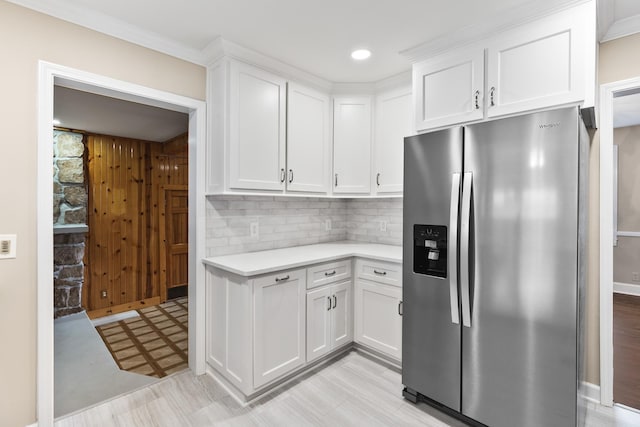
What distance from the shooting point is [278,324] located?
224 centimetres

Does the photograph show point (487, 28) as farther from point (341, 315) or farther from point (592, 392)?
A: point (592, 392)

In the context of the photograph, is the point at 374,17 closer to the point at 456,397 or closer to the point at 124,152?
the point at 456,397

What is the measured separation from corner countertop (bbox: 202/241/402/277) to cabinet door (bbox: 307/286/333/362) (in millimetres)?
276

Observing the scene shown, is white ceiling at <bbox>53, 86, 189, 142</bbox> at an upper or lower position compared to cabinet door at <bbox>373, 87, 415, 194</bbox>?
upper

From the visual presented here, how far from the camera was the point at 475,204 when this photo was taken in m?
1.79

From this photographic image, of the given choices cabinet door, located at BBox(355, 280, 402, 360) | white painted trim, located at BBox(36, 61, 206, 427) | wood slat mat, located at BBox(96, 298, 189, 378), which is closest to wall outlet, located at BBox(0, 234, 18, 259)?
white painted trim, located at BBox(36, 61, 206, 427)

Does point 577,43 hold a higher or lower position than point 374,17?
lower

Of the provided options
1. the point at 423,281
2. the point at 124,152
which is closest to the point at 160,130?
the point at 124,152

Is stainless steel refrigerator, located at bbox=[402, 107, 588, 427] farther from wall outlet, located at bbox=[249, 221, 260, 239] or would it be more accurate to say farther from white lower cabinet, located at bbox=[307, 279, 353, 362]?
wall outlet, located at bbox=[249, 221, 260, 239]

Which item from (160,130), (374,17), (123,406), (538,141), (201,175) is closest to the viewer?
(538,141)

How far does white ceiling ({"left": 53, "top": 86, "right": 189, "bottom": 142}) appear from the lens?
288cm

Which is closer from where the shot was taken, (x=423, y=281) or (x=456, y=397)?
(x=456, y=397)

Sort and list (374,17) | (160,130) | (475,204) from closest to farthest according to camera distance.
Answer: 1. (475,204)
2. (374,17)
3. (160,130)

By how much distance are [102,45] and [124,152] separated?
2610 millimetres
